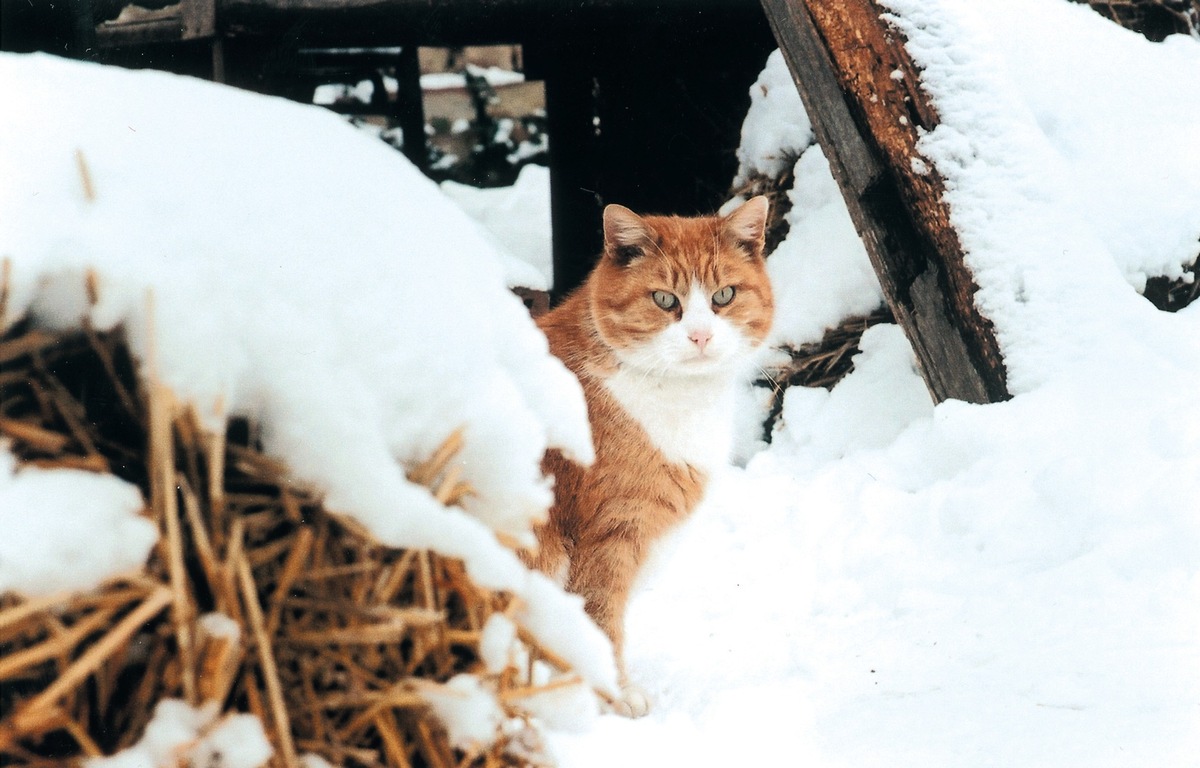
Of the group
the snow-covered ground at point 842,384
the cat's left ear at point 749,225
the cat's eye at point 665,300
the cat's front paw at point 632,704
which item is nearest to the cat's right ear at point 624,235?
the cat's eye at point 665,300

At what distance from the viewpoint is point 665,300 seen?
268cm

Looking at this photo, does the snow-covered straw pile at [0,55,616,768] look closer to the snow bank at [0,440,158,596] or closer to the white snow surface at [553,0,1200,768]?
the snow bank at [0,440,158,596]

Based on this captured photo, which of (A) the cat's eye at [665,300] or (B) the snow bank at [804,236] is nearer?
(A) the cat's eye at [665,300]

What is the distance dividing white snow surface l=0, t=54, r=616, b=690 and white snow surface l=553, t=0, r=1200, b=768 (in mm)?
944

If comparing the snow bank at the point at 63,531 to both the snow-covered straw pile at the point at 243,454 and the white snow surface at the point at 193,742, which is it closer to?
the snow-covered straw pile at the point at 243,454

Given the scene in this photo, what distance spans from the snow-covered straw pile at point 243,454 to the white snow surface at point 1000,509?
0.86 meters

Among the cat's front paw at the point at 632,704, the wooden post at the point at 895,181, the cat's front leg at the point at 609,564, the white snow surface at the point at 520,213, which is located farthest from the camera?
the white snow surface at the point at 520,213

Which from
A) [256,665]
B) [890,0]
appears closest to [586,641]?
[256,665]

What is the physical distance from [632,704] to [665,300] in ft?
3.44

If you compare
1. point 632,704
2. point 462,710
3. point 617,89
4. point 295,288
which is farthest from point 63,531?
point 617,89

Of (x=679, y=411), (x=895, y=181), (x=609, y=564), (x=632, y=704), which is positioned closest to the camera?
(x=632, y=704)

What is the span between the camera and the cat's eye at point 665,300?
8.79 feet

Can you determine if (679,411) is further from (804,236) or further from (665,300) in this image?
(804,236)

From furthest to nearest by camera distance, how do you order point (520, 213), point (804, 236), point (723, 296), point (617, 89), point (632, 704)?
point (520, 213)
point (617, 89)
point (804, 236)
point (723, 296)
point (632, 704)
